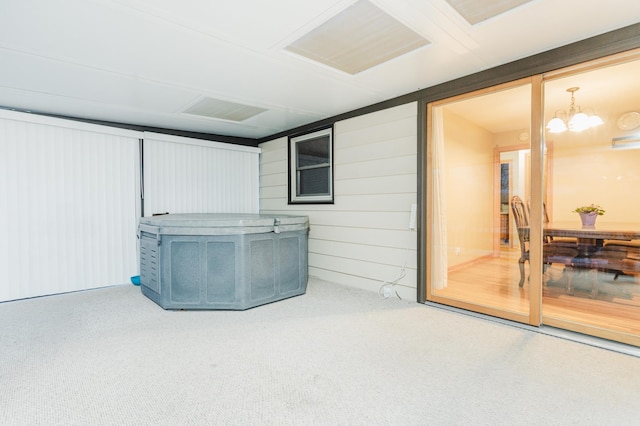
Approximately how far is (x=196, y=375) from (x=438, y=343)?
5.61 ft

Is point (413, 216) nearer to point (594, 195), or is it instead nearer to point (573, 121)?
point (594, 195)

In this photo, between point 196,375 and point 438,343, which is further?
point 438,343

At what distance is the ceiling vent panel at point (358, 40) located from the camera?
2090mm

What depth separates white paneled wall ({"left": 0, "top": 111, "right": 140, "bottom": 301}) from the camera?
3676 mm

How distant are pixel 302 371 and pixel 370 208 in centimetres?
223

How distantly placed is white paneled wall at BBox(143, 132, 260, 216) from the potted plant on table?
443 cm

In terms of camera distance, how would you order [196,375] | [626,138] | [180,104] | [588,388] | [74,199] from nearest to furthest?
[588,388] → [196,375] → [626,138] → [180,104] → [74,199]

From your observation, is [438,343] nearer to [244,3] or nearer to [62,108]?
[244,3]

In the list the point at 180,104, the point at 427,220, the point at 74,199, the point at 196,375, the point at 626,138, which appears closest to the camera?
the point at 196,375

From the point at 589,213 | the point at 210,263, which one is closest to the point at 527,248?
the point at 589,213

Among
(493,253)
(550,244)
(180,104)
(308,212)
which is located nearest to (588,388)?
(550,244)

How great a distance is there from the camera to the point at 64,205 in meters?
3.97

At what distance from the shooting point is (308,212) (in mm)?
4828

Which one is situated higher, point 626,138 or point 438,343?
point 626,138
